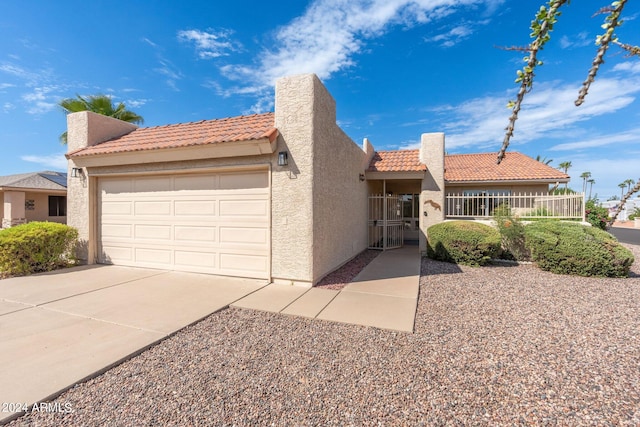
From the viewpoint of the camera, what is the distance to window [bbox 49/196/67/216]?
20.0 meters

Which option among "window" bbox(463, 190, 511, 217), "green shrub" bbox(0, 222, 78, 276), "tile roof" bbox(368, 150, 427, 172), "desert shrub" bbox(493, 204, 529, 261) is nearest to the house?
"green shrub" bbox(0, 222, 78, 276)

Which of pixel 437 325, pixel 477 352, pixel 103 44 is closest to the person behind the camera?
pixel 477 352

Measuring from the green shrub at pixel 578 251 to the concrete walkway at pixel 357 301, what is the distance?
425cm

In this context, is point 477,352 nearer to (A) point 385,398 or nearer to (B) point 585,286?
(A) point 385,398

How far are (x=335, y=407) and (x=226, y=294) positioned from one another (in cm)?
384

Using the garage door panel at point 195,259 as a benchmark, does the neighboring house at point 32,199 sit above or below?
above

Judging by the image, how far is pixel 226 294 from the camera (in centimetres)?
564

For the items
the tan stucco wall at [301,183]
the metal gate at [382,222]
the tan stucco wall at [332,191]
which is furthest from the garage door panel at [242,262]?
the metal gate at [382,222]

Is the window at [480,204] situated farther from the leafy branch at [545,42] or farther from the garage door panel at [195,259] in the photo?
the leafy branch at [545,42]

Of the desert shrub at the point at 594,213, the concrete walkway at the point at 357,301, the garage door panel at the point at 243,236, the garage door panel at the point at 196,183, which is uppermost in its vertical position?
the garage door panel at the point at 196,183

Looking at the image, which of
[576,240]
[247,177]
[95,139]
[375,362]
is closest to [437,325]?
[375,362]

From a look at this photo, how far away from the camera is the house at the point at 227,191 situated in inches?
243

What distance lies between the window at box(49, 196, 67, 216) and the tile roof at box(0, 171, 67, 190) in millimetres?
1140

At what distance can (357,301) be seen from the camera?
5.34 meters
